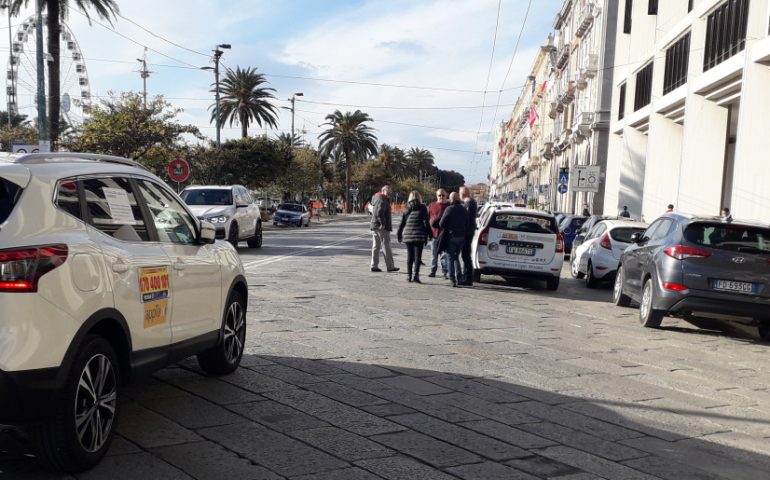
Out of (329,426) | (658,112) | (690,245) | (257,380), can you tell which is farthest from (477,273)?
(658,112)

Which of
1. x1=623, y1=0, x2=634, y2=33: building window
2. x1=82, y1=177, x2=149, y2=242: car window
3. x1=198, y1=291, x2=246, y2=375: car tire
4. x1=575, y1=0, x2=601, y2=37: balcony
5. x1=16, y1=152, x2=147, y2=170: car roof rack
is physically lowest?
x1=198, y1=291, x2=246, y2=375: car tire

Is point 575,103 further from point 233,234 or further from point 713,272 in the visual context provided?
point 713,272

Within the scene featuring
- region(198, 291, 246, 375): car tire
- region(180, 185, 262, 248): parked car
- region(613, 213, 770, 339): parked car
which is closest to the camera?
region(198, 291, 246, 375): car tire

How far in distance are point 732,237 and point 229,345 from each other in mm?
6925

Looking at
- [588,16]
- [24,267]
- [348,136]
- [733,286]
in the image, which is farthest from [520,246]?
[348,136]

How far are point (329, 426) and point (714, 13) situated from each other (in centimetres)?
2430

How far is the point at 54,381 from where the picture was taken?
3.75 meters

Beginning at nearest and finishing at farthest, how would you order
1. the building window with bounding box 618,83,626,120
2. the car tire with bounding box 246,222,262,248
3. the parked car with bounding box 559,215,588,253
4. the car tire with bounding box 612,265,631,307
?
the car tire with bounding box 612,265,631,307 < the car tire with bounding box 246,222,262,248 < the parked car with bounding box 559,215,588,253 < the building window with bounding box 618,83,626,120

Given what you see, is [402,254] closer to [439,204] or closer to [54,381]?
[439,204]

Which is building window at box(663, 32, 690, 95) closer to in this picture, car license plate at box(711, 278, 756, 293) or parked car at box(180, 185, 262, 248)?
parked car at box(180, 185, 262, 248)

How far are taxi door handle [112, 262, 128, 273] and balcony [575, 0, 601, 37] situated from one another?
4658 cm

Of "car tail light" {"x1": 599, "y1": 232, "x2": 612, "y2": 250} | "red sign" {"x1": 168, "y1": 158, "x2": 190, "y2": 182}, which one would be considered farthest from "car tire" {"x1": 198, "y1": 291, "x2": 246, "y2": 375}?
"red sign" {"x1": 168, "y1": 158, "x2": 190, "y2": 182}

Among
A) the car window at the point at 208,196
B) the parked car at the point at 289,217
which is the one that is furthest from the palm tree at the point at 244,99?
the car window at the point at 208,196

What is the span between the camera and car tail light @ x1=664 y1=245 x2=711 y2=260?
9961 millimetres
